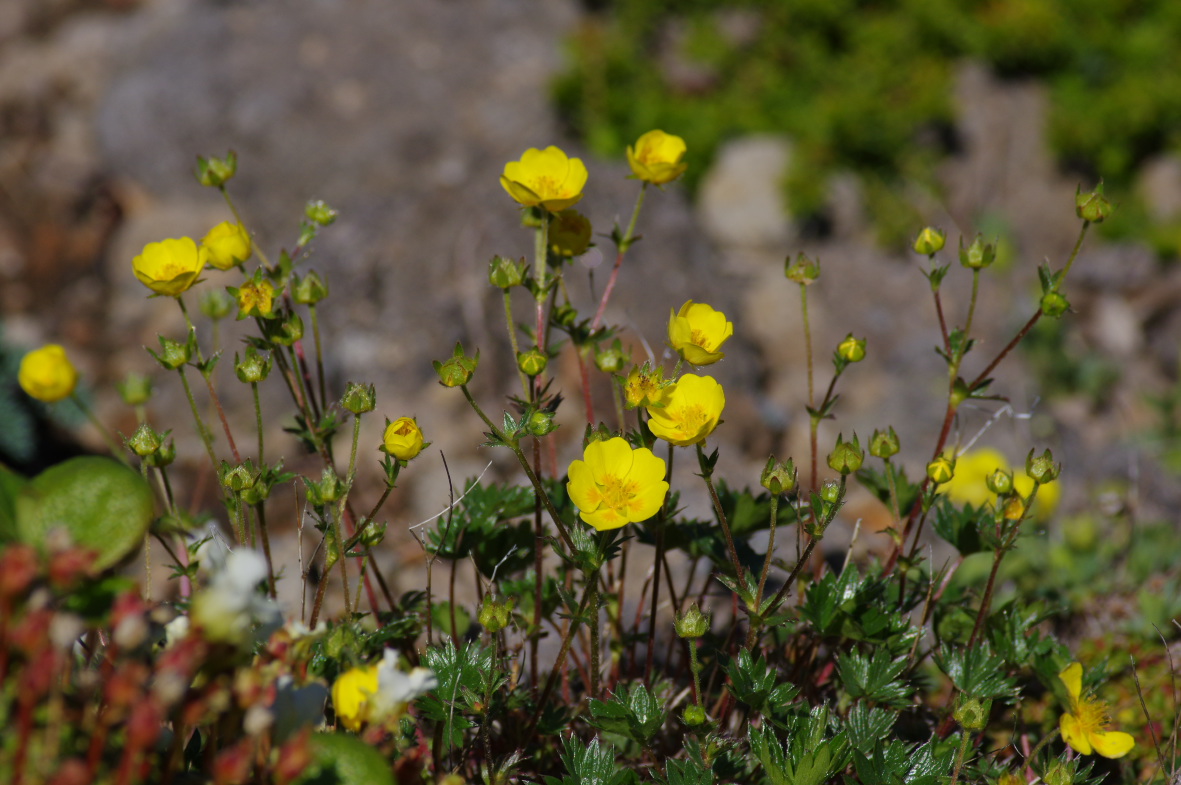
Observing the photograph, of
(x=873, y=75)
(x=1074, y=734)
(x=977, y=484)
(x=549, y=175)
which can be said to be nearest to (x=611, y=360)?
(x=549, y=175)

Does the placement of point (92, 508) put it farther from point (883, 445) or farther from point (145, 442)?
point (883, 445)

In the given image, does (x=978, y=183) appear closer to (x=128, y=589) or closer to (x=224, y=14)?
(x=224, y=14)

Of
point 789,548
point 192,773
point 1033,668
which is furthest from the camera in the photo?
point 789,548

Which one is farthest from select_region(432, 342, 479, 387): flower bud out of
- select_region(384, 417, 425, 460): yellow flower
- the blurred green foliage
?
the blurred green foliage

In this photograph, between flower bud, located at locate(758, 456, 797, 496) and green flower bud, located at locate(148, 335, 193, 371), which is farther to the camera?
green flower bud, located at locate(148, 335, 193, 371)

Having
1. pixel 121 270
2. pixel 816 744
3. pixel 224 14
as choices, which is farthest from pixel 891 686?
pixel 224 14

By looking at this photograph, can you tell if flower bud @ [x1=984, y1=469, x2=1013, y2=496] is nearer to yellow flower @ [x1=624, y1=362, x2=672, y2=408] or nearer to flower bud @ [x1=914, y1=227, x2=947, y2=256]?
flower bud @ [x1=914, y1=227, x2=947, y2=256]
